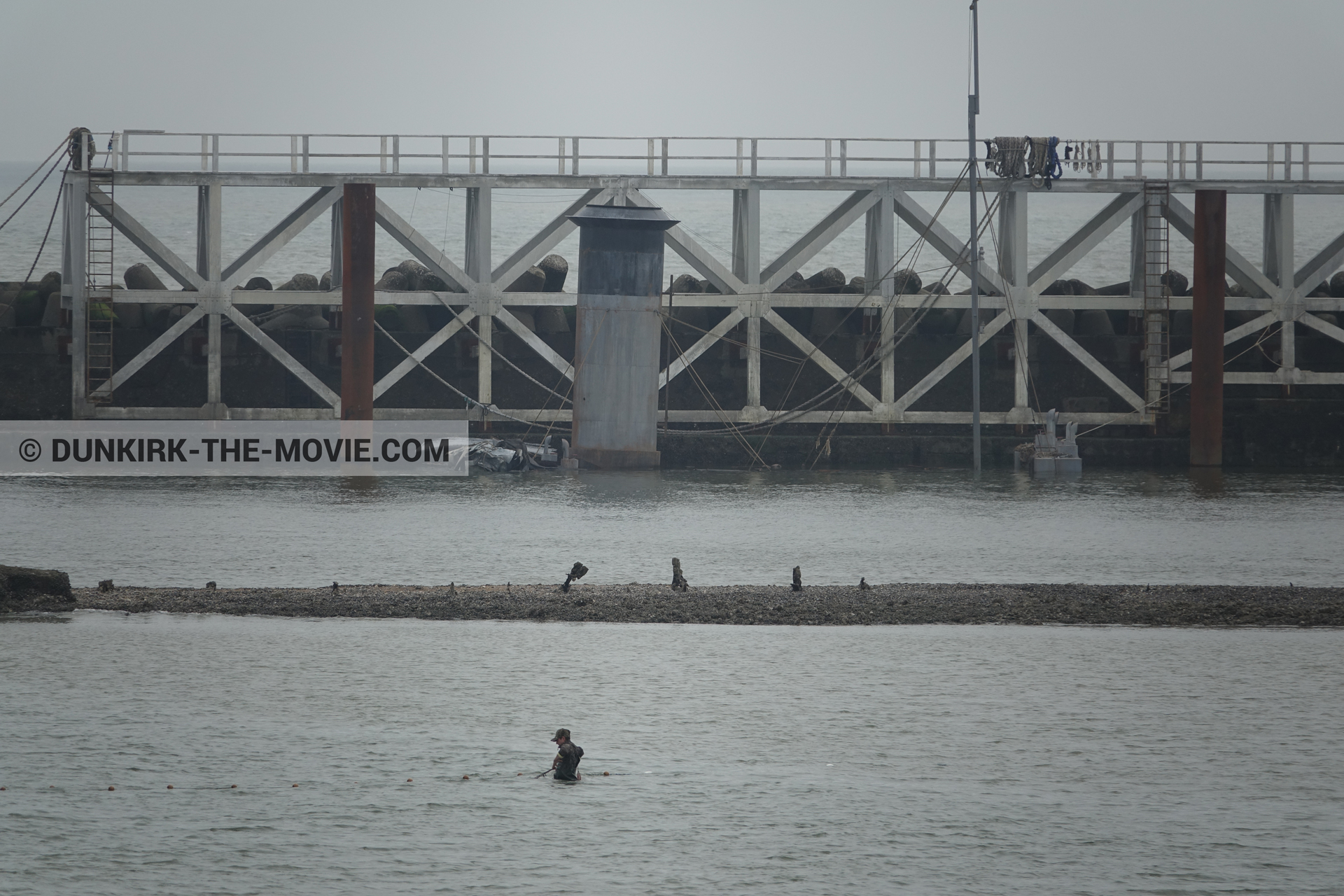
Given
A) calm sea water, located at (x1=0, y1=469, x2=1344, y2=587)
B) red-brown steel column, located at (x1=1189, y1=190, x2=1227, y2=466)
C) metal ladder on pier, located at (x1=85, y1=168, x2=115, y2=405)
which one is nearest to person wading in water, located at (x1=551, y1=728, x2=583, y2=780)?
calm sea water, located at (x1=0, y1=469, x2=1344, y2=587)

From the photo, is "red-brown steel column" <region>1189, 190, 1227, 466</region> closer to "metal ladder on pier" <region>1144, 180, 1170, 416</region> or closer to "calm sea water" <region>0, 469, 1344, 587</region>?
"metal ladder on pier" <region>1144, 180, 1170, 416</region>

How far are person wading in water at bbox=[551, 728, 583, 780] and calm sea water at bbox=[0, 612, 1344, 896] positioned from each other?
0.18m

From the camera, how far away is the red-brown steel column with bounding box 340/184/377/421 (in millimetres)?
36312

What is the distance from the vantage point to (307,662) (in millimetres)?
16109

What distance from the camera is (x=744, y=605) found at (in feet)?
62.7

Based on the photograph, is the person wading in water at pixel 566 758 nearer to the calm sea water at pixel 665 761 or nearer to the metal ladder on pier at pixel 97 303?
the calm sea water at pixel 665 761

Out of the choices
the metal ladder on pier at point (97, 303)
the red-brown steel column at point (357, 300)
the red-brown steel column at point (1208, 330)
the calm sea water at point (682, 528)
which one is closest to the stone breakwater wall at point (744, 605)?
the calm sea water at point (682, 528)

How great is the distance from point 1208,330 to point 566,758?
99.0 ft

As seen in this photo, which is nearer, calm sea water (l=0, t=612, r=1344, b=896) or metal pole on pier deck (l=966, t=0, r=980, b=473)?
calm sea water (l=0, t=612, r=1344, b=896)

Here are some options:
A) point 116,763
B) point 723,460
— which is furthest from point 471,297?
point 116,763

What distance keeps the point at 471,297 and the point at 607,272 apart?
409 centimetres

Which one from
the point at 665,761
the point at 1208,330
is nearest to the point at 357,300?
the point at 1208,330

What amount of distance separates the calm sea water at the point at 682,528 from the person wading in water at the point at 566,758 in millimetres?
8945

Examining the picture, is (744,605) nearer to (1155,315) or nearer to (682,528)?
(682,528)
